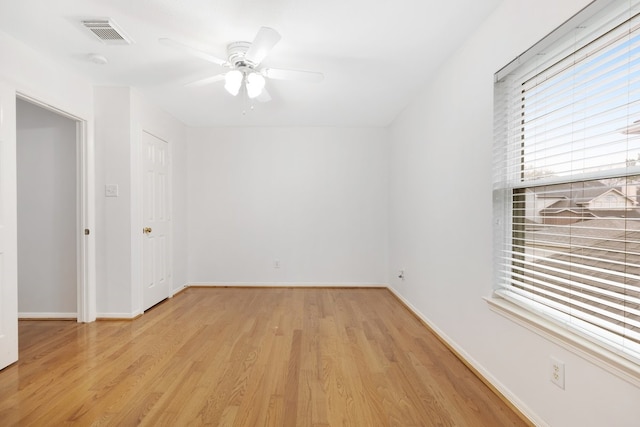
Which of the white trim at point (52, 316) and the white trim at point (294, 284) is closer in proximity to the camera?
the white trim at point (52, 316)

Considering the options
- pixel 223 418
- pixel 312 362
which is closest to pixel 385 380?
pixel 312 362

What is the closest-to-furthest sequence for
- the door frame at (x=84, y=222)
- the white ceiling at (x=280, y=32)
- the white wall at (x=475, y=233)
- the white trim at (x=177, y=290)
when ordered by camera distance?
the white wall at (x=475, y=233)
the white ceiling at (x=280, y=32)
the door frame at (x=84, y=222)
the white trim at (x=177, y=290)

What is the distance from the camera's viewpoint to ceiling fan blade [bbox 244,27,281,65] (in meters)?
1.82

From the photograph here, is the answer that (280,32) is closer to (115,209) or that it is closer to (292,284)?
(115,209)

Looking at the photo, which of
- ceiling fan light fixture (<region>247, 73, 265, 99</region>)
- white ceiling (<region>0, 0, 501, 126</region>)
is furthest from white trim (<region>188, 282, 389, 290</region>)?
ceiling fan light fixture (<region>247, 73, 265, 99</region>)

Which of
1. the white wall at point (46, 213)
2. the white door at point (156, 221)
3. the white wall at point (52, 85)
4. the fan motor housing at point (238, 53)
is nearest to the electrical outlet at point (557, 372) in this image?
the fan motor housing at point (238, 53)

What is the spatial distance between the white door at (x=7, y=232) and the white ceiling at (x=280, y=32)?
0.60 meters

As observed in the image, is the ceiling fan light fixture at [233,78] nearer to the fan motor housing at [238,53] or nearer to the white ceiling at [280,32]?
the fan motor housing at [238,53]

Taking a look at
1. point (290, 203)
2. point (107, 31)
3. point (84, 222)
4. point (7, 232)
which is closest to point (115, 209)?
point (84, 222)

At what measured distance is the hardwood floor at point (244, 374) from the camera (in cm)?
175

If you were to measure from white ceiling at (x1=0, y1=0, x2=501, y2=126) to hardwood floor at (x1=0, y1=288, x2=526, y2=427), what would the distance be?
7.78 feet

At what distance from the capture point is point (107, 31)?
7.24 ft

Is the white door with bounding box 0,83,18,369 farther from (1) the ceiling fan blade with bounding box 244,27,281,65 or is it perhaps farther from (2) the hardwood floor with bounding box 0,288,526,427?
(1) the ceiling fan blade with bounding box 244,27,281,65

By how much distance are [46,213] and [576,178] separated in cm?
443
